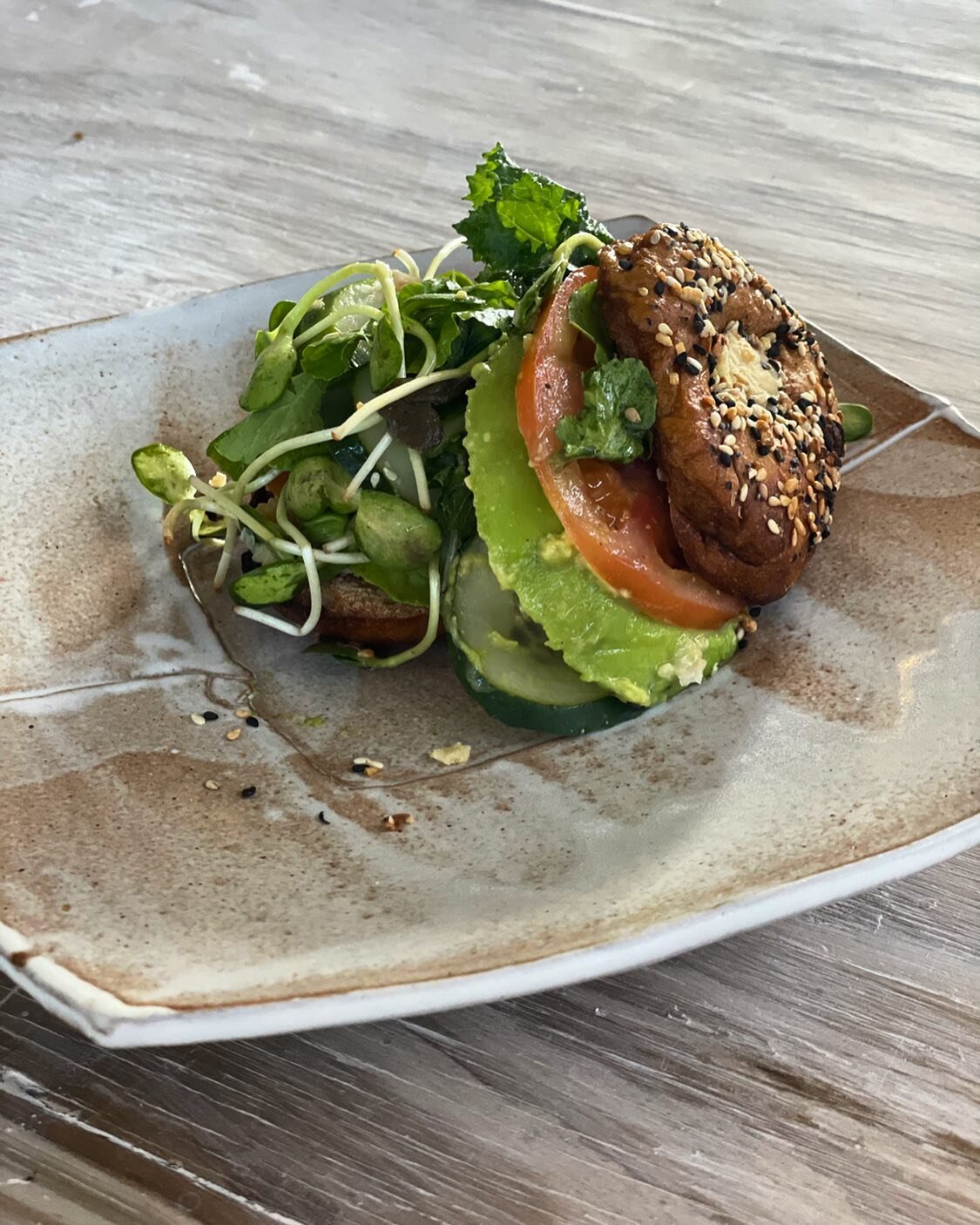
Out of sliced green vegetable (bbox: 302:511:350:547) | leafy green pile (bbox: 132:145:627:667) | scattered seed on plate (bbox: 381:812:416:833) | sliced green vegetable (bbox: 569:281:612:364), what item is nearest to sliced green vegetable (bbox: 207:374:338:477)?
leafy green pile (bbox: 132:145:627:667)

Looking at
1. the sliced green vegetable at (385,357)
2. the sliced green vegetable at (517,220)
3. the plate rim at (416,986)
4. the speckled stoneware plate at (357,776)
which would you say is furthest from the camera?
the sliced green vegetable at (517,220)

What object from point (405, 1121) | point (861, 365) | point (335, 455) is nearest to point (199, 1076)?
point (405, 1121)

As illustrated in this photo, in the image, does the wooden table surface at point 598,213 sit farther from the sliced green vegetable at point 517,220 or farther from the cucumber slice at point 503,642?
the sliced green vegetable at point 517,220

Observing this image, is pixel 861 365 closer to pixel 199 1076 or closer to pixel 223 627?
pixel 223 627

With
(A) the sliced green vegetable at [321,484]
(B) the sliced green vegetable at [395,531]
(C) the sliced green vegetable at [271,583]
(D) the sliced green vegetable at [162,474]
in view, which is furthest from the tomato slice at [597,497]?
(D) the sliced green vegetable at [162,474]

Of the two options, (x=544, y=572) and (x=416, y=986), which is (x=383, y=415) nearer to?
(x=544, y=572)

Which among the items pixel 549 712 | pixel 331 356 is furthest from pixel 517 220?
pixel 549 712

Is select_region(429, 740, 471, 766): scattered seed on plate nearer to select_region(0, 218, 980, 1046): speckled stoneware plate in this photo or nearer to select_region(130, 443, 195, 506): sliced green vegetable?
select_region(0, 218, 980, 1046): speckled stoneware plate
